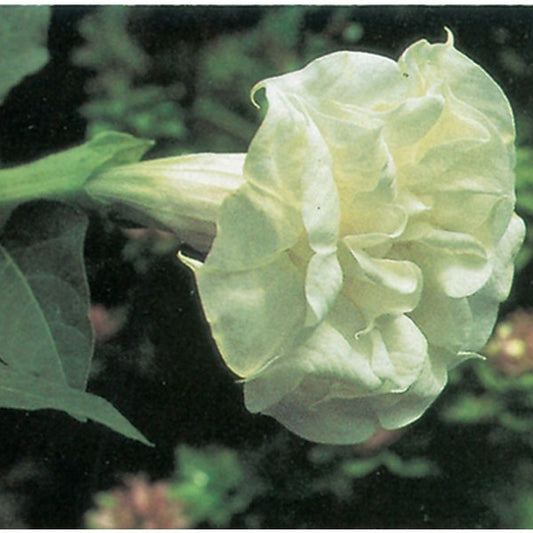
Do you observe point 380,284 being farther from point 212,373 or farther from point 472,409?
point 472,409

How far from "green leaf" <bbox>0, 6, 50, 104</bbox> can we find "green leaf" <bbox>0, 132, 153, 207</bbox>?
76 mm

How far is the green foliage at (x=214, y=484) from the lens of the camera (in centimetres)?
146

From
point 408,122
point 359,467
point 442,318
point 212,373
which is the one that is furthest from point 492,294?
point 359,467

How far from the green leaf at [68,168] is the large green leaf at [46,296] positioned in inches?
0.5

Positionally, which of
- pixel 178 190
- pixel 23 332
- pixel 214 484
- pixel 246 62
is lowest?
pixel 214 484

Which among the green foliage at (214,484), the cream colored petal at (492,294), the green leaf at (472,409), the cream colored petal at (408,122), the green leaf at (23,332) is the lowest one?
the green foliage at (214,484)

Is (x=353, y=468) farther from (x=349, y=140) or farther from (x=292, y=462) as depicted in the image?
(x=349, y=140)

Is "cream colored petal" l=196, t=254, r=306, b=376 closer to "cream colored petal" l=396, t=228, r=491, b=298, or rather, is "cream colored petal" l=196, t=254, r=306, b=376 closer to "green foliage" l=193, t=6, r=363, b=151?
"cream colored petal" l=396, t=228, r=491, b=298

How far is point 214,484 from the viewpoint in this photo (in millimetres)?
1474

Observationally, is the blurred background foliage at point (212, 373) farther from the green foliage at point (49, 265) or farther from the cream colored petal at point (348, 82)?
the cream colored petal at point (348, 82)

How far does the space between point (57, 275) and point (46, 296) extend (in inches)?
A: 0.7

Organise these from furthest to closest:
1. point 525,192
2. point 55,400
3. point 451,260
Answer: point 525,192
point 451,260
point 55,400

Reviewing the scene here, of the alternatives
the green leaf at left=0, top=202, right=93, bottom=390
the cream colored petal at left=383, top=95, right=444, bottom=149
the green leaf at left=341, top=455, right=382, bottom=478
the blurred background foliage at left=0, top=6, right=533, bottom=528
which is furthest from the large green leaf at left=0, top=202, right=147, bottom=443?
the green leaf at left=341, top=455, right=382, bottom=478

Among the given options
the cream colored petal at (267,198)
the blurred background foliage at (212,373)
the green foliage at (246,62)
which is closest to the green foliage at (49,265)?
the cream colored petal at (267,198)
